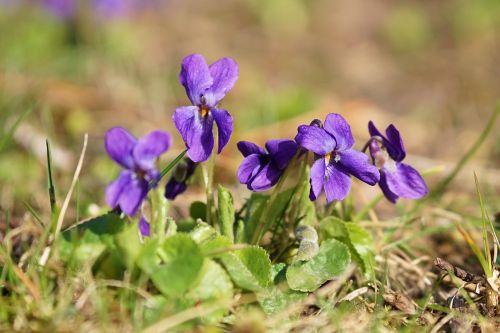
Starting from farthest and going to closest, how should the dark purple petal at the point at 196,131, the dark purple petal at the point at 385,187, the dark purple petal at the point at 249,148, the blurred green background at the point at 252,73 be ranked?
1. the blurred green background at the point at 252,73
2. the dark purple petal at the point at 385,187
3. the dark purple petal at the point at 249,148
4. the dark purple petal at the point at 196,131

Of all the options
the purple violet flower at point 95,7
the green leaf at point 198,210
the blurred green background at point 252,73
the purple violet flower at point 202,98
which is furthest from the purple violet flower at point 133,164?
the purple violet flower at point 95,7

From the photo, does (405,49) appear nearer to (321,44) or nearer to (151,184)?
(321,44)

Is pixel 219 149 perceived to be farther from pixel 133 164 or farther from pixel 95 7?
pixel 95 7

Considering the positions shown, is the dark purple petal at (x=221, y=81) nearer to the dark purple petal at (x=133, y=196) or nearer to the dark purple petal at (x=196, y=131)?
the dark purple petal at (x=196, y=131)

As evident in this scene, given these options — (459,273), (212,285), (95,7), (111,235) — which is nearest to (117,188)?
(111,235)

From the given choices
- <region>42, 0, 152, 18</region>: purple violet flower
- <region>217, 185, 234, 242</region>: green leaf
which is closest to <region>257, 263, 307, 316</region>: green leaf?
<region>217, 185, 234, 242</region>: green leaf

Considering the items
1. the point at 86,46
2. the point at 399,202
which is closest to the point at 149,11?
the point at 86,46
